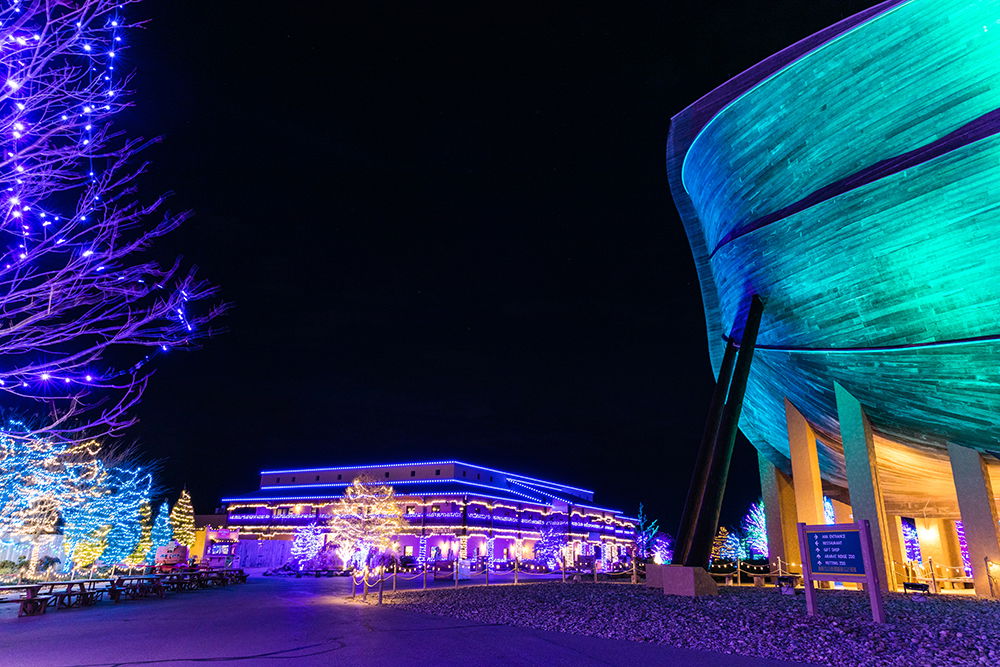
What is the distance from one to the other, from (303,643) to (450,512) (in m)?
47.8

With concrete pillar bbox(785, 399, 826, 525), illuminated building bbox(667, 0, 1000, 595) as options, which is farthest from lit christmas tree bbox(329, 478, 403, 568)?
illuminated building bbox(667, 0, 1000, 595)

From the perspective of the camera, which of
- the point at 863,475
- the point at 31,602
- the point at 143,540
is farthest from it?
the point at 143,540

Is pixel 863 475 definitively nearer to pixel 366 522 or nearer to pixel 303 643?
pixel 303 643

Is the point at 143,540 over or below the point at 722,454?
below

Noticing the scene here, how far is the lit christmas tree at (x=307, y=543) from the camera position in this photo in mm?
53438

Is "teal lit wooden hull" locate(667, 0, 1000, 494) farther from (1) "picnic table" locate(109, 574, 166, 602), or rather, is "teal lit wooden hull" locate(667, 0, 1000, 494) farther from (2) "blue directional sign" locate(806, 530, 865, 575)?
(1) "picnic table" locate(109, 574, 166, 602)

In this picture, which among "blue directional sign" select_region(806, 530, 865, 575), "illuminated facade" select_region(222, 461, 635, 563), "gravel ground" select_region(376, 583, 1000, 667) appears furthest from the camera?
"illuminated facade" select_region(222, 461, 635, 563)

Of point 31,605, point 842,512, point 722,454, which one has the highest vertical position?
point 722,454

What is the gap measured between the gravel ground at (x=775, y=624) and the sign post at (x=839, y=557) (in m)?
0.50

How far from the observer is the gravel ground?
8.13 metres

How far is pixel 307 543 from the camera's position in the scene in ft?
179

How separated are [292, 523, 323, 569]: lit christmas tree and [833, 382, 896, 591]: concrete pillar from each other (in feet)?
150

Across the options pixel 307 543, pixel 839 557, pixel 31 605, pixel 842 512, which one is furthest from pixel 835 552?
pixel 307 543

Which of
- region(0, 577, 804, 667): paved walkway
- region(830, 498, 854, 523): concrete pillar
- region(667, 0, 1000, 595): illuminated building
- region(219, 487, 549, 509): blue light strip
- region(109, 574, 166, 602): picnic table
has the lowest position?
region(109, 574, 166, 602): picnic table
